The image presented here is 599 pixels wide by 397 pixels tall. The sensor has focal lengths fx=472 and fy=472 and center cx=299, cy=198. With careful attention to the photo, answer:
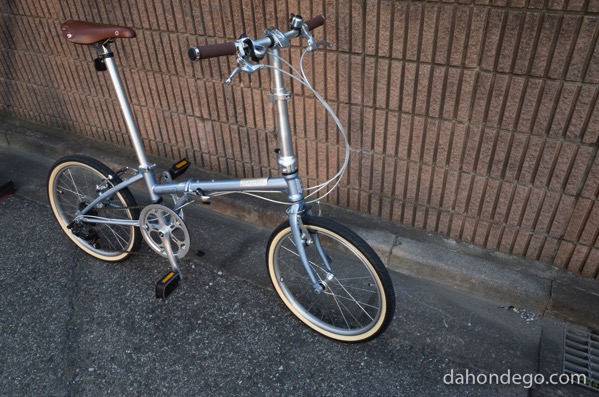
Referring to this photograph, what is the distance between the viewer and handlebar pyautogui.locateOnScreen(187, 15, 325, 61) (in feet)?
6.31

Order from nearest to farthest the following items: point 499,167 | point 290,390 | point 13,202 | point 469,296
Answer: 1. point 290,390
2. point 499,167
3. point 469,296
4. point 13,202

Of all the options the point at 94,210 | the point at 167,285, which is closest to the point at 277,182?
the point at 167,285

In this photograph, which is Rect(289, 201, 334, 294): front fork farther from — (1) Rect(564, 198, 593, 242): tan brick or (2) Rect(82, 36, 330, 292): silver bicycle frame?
(1) Rect(564, 198, 593, 242): tan brick

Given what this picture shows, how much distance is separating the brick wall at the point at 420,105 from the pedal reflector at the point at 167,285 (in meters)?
1.08

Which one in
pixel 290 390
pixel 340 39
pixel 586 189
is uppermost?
pixel 340 39

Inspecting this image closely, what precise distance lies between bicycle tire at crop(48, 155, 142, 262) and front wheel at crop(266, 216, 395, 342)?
106 centimetres

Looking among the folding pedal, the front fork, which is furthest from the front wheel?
the folding pedal

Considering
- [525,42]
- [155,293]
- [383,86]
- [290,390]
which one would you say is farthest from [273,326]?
[525,42]

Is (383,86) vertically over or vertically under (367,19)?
under

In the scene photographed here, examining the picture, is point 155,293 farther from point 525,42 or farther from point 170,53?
point 525,42

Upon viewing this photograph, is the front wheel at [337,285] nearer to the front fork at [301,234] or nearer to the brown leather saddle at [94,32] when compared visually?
the front fork at [301,234]

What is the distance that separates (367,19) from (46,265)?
9.09 ft

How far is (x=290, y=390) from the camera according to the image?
251 centimetres

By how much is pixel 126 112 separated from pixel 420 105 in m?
1.74
